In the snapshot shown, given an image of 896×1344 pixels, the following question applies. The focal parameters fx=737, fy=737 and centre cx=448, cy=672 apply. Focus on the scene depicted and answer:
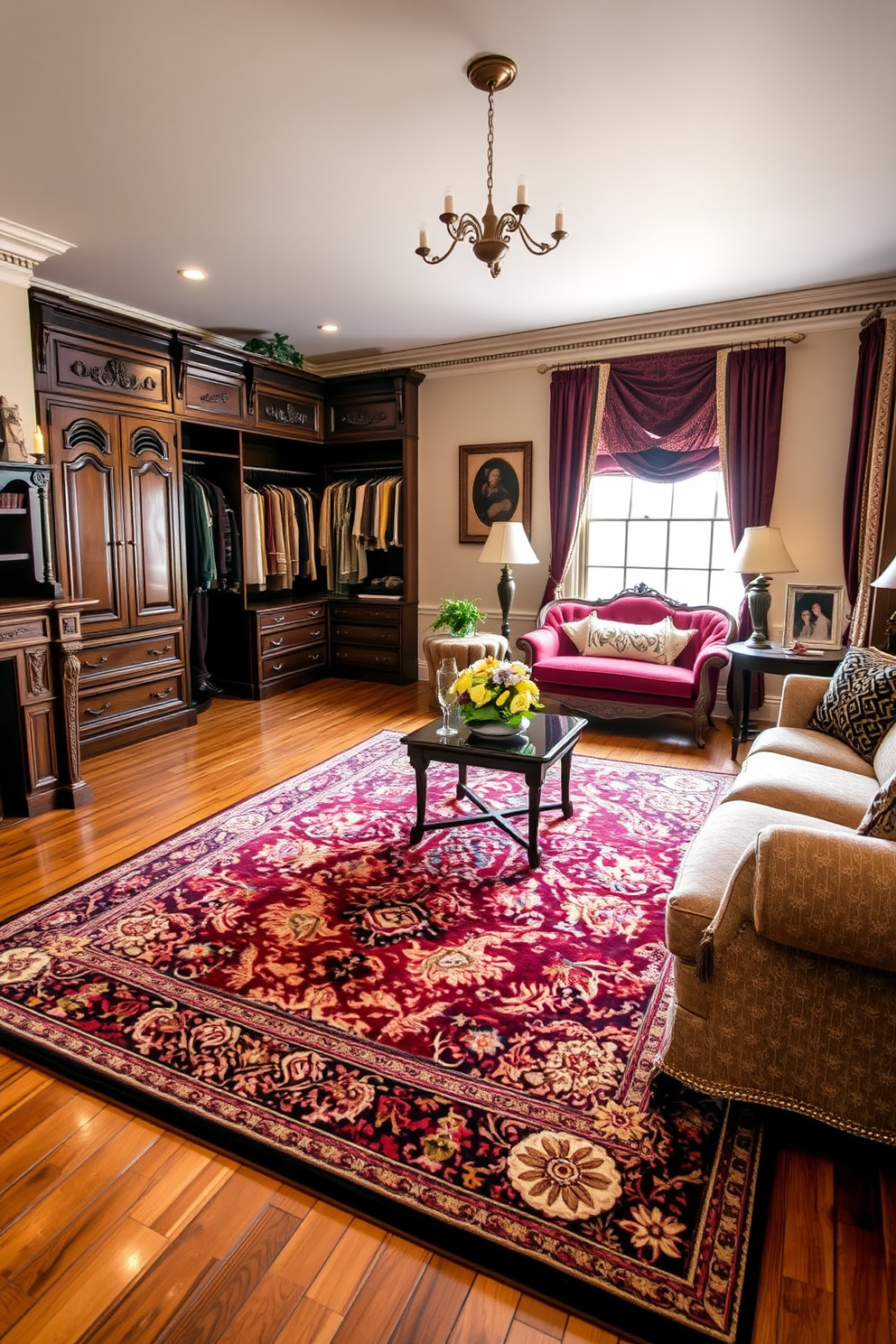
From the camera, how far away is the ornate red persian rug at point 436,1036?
4.65ft

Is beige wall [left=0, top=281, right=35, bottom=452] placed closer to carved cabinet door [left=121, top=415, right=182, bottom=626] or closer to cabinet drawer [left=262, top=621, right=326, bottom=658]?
carved cabinet door [left=121, top=415, right=182, bottom=626]

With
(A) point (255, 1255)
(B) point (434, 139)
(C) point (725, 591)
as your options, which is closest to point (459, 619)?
(C) point (725, 591)

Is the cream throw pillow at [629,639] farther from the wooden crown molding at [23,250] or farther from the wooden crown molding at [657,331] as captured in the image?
the wooden crown molding at [23,250]

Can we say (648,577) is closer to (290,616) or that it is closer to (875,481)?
(875,481)

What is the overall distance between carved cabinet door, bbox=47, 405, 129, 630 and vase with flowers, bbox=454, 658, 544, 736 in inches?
98.0

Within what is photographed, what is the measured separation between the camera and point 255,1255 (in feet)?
4.48

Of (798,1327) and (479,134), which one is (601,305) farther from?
(798,1327)

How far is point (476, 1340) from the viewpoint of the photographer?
4.03 ft

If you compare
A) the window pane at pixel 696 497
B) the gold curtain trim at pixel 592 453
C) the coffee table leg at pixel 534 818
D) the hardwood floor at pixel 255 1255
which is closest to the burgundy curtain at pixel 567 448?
the gold curtain trim at pixel 592 453

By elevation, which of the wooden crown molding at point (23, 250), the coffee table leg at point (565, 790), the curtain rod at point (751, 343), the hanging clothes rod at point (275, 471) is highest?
the wooden crown molding at point (23, 250)

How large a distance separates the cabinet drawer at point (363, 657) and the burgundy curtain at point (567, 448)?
60.8 inches

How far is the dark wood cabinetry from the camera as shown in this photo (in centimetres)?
426

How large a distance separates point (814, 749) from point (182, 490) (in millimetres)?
4140

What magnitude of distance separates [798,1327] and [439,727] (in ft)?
7.37
